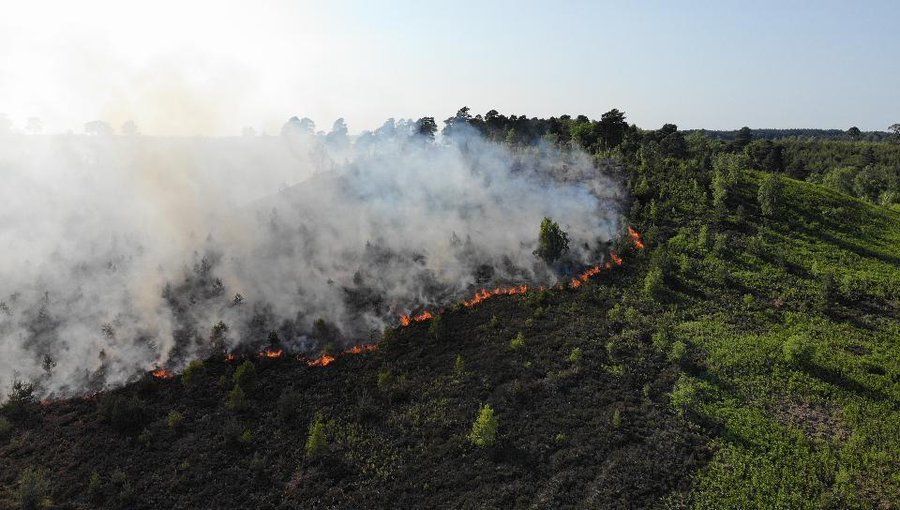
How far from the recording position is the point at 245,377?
30.3 meters

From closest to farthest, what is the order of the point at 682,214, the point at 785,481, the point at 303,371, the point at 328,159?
the point at 785,481, the point at 303,371, the point at 682,214, the point at 328,159

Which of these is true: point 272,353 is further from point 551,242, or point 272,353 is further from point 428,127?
point 428,127

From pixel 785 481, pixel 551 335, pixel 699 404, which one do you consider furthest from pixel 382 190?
pixel 785 481

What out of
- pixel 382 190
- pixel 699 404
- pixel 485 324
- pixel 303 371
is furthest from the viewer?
pixel 382 190

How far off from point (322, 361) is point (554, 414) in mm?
15543

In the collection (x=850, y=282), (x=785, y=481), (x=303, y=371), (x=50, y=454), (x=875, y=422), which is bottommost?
(x=50, y=454)

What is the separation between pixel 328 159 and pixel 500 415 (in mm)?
68150

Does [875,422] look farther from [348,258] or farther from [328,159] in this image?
[328,159]

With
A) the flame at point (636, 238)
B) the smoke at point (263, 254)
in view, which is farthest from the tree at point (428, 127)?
the flame at point (636, 238)

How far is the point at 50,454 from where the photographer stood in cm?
2652

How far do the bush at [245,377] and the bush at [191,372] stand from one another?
2981 millimetres

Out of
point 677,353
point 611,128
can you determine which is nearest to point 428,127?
point 611,128

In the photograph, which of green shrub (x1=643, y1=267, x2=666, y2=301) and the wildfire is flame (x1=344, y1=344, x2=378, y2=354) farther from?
green shrub (x1=643, y1=267, x2=666, y2=301)

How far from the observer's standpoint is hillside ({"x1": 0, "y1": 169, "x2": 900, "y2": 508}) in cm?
2203
